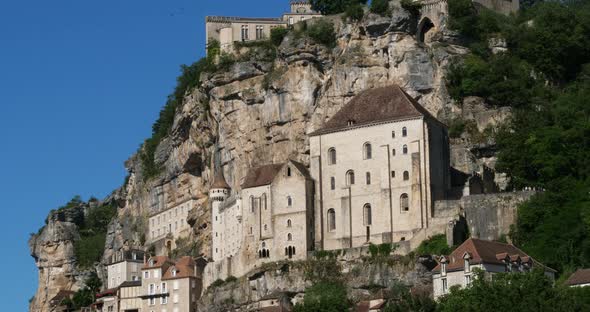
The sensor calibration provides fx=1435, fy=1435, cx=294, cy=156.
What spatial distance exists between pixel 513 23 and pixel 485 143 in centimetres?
1677

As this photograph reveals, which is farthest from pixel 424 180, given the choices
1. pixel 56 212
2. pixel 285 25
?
pixel 56 212

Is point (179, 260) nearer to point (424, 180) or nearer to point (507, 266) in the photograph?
point (424, 180)

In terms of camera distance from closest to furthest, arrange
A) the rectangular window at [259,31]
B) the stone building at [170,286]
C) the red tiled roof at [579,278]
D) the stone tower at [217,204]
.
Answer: the red tiled roof at [579,278] < the stone building at [170,286] < the stone tower at [217,204] < the rectangular window at [259,31]

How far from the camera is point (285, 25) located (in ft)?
417

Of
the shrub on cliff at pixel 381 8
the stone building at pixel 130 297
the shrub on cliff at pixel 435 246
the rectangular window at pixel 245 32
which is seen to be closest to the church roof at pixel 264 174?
the shrub on cliff at pixel 435 246

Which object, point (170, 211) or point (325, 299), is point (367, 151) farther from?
point (170, 211)

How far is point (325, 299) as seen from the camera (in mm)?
99000

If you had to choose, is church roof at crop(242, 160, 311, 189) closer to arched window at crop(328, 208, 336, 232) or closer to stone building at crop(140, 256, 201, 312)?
arched window at crop(328, 208, 336, 232)

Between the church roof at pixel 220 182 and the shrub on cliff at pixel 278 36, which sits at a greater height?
the shrub on cliff at pixel 278 36

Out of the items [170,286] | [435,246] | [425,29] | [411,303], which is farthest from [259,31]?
[411,303]

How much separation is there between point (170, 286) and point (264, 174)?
13.0m

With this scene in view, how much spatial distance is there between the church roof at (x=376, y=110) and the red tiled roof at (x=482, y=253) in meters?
12.8

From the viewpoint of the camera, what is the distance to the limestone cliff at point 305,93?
113m

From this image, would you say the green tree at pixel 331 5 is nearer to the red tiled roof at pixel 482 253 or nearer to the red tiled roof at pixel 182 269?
the red tiled roof at pixel 182 269
